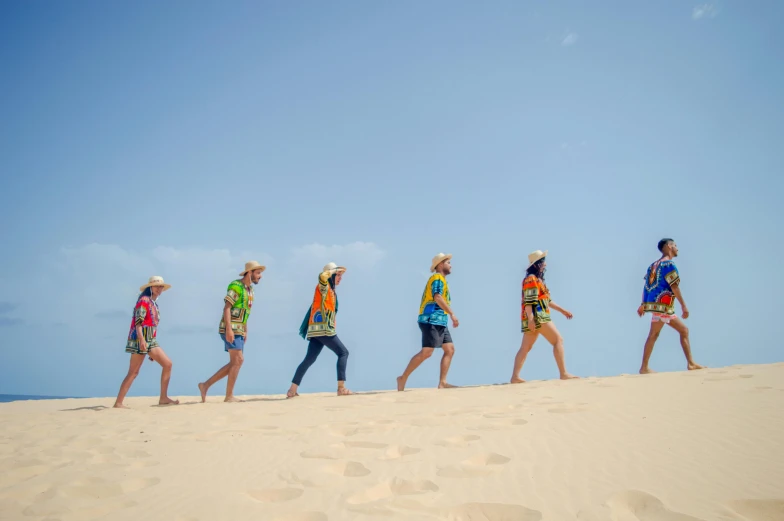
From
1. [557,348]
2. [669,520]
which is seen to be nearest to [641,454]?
[669,520]

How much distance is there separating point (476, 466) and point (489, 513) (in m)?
0.65

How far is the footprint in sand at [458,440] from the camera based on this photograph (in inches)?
148

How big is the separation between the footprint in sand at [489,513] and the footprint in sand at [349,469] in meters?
0.78

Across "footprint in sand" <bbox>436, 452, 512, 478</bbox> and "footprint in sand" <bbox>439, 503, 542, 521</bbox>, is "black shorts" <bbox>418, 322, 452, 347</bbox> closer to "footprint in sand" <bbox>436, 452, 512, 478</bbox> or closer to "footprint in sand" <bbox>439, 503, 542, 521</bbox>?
"footprint in sand" <bbox>436, 452, 512, 478</bbox>

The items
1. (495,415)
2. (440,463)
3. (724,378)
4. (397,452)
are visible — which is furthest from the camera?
(724,378)

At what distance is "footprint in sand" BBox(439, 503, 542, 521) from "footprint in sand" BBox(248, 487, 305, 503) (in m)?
0.90

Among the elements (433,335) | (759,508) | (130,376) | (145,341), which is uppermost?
(145,341)

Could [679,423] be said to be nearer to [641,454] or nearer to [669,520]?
[641,454]

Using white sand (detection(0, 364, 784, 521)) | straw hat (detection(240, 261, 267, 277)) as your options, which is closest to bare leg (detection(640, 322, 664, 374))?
white sand (detection(0, 364, 784, 521))

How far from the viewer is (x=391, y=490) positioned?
2.99 m

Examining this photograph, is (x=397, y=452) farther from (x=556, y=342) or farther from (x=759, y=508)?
(x=556, y=342)

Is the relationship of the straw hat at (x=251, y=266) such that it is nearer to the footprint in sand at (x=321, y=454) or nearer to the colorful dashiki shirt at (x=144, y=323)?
the colorful dashiki shirt at (x=144, y=323)

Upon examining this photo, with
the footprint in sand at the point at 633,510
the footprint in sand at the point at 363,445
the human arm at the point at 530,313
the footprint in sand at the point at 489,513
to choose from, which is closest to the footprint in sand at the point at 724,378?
the human arm at the point at 530,313

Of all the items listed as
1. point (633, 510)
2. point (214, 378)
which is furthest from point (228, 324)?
point (633, 510)
